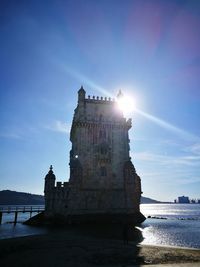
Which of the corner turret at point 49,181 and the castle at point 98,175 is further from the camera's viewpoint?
the corner turret at point 49,181

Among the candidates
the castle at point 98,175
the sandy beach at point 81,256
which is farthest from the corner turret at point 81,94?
the sandy beach at point 81,256

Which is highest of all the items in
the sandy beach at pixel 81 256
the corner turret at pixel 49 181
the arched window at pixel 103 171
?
the arched window at pixel 103 171

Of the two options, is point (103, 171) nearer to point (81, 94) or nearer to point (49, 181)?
point (49, 181)

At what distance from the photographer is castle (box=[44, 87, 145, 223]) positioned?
44.2 meters

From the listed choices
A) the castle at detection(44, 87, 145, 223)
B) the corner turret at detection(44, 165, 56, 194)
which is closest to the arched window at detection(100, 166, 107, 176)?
the castle at detection(44, 87, 145, 223)

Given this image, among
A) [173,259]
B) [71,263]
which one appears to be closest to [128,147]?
[173,259]

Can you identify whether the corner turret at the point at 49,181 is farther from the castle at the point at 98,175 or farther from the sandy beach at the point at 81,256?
the sandy beach at the point at 81,256

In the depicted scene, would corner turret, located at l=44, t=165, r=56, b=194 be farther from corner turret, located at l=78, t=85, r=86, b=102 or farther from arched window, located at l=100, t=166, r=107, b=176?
corner turret, located at l=78, t=85, r=86, b=102

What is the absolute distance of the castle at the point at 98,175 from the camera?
44.2 m

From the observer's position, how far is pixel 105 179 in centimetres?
4700

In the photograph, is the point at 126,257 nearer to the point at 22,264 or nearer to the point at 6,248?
the point at 22,264

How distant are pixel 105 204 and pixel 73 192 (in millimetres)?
6638

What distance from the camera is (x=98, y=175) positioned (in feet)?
154

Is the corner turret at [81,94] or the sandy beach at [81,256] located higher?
the corner turret at [81,94]
